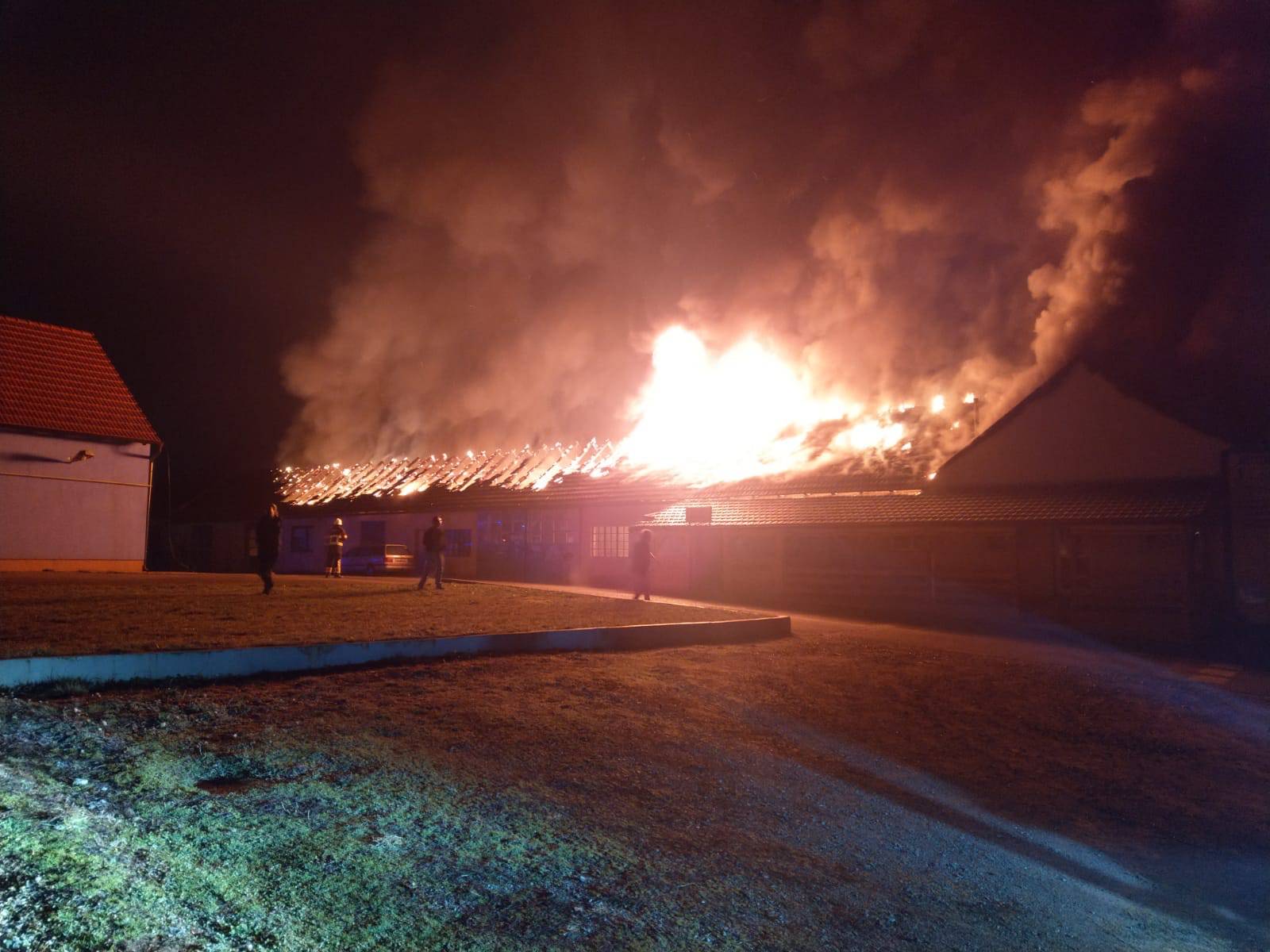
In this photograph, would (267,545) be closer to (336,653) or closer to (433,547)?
(433,547)

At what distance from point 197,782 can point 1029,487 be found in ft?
66.4

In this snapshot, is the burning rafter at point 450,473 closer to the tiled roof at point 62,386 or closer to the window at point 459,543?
the window at point 459,543

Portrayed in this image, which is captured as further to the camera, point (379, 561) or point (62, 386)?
point (379, 561)

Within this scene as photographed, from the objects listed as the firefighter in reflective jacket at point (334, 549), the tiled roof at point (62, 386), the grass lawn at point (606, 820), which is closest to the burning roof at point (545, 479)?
the firefighter in reflective jacket at point (334, 549)

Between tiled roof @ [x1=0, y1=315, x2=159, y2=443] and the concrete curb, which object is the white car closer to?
tiled roof @ [x1=0, y1=315, x2=159, y2=443]

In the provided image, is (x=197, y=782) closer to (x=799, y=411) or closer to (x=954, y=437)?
(x=954, y=437)

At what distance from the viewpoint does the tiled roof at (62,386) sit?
22797 millimetres

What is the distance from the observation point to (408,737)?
684cm

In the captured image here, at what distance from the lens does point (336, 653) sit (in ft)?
30.6

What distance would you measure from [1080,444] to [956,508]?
3.50 m

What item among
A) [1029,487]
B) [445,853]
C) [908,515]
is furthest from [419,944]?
[1029,487]

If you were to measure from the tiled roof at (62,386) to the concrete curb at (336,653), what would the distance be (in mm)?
18344

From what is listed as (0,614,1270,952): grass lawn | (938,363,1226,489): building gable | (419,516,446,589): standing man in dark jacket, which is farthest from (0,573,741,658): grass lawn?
(938,363,1226,489): building gable

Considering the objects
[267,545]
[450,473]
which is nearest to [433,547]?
[267,545]
